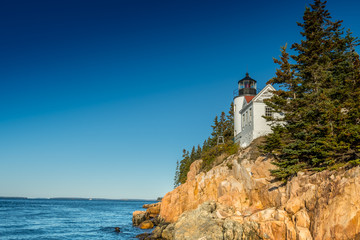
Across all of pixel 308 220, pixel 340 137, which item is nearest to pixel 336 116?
pixel 340 137

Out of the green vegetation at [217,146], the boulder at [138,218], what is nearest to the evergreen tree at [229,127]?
the green vegetation at [217,146]

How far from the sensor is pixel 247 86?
3650cm

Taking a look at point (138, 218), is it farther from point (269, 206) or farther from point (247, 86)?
point (269, 206)

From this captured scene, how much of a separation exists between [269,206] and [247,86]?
1975 cm

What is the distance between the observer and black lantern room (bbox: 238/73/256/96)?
119 feet

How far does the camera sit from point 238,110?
36031 mm

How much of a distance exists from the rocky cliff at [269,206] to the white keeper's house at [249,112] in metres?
3.34

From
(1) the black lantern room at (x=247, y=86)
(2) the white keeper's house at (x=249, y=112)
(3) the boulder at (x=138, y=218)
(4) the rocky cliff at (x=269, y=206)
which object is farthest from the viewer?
A: (3) the boulder at (x=138, y=218)

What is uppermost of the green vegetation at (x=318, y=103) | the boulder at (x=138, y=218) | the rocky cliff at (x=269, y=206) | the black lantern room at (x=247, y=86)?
the black lantern room at (x=247, y=86)

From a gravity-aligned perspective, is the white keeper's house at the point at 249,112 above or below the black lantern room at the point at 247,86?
below

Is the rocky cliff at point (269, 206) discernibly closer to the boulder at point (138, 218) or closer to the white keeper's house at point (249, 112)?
the white keeper's house at point (249, 112)

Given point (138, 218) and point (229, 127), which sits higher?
point (229, 127)

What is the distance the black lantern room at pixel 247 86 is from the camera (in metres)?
36.2

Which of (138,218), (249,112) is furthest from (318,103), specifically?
(138,218)
